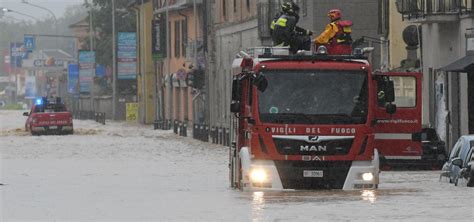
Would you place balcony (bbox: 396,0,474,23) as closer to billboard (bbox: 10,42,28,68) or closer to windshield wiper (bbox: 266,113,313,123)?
windshield wiper (bbox: 266,113,313,123)

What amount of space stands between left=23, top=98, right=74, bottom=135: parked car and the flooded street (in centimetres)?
2328

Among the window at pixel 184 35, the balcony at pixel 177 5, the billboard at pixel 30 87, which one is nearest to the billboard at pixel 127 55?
the balcony at pixel 177 5

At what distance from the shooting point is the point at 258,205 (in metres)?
20.7

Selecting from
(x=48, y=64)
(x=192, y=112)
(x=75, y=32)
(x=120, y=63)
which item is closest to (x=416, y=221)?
(x=192, y=112)

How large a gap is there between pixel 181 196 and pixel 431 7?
802 inches

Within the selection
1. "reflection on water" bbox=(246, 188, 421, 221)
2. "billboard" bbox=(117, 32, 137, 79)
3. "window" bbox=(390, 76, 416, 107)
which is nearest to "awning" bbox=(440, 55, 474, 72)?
"window" bbox=(390, 76, 416, 107)

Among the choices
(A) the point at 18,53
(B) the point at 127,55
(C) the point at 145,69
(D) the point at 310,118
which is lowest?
(D) the point at 310,118

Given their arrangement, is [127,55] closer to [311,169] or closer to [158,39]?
[158,39]

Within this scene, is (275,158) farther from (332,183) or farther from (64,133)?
(64,133)

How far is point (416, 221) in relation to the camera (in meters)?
17.6

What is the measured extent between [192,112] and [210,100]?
9.41m

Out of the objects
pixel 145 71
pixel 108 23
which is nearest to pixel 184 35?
pixel 145 71

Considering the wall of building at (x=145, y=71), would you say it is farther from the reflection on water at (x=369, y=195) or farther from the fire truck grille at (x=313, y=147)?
the reflection on water at (x=369, y=195)

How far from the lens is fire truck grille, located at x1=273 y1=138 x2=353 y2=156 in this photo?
23625 millimetres
